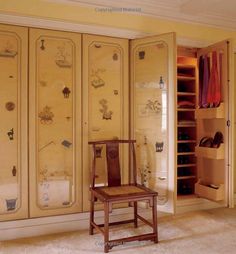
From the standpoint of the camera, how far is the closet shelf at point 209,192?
3.47 m

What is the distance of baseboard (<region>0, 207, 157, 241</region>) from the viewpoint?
2.83 metres

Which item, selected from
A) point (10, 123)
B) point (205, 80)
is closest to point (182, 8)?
point (205, 80)

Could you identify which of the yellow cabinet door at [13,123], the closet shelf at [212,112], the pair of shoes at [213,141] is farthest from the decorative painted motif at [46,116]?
the pair of shoes at [213,141]

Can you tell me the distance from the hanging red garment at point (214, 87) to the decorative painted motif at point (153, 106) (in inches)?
30.6

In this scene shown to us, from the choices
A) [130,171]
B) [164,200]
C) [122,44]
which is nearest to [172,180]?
[164,200]

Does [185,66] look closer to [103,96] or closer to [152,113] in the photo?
[152,113]

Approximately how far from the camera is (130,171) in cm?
338

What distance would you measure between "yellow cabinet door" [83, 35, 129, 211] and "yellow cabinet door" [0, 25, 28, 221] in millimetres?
641

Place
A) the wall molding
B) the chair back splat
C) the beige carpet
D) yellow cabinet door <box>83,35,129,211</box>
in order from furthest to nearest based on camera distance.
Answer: yellow cabinet door <box>83,35,129,211</box> < the chair back splat < the wall molding < the beige carpet

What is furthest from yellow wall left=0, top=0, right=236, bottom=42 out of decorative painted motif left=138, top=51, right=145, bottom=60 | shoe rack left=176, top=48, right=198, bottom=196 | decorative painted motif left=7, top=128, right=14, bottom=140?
decorative painted motif left=7, top=128, right=14, bottom=140

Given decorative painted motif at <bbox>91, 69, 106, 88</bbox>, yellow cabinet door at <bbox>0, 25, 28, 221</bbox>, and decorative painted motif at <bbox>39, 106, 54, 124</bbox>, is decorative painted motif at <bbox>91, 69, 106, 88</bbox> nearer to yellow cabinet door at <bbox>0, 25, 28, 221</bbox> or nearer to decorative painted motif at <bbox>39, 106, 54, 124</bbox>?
decorative painted motif at <bbox>39, 106, 54, 124</bbox>

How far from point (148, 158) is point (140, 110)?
564 mm

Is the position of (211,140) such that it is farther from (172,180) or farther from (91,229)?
(91,229)

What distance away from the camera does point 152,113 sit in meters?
3.26
